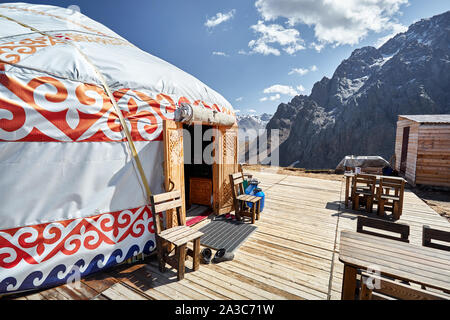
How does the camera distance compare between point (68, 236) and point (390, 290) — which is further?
point (68, 236)

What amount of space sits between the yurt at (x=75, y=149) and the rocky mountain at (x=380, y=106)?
2648 inches

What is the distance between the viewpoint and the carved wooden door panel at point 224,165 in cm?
563

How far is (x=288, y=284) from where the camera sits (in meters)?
3.18

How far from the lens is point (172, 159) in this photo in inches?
158

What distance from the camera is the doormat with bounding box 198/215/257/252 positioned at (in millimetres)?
4309

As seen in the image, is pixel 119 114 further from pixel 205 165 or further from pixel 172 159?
pixel 205 165

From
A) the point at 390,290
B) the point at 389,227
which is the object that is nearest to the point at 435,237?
the point at 389,227

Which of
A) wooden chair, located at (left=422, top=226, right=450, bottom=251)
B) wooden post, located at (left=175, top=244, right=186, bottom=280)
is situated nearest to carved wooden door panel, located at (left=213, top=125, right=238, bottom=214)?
wooden post, located at (left=175, top=244, right=186, bottom=280)

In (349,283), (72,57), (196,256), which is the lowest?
(196,256)

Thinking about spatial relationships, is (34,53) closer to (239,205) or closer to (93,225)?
(93,225)

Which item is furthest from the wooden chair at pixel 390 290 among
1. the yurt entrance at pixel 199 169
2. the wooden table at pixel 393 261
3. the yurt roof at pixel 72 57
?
the yurt entrance at pixel 199 169

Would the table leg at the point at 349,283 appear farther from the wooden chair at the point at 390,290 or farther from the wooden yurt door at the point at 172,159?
the wooden yurt door at the point at 172,159

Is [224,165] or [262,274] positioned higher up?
[224,165]

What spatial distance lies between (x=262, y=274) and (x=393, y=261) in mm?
1837
